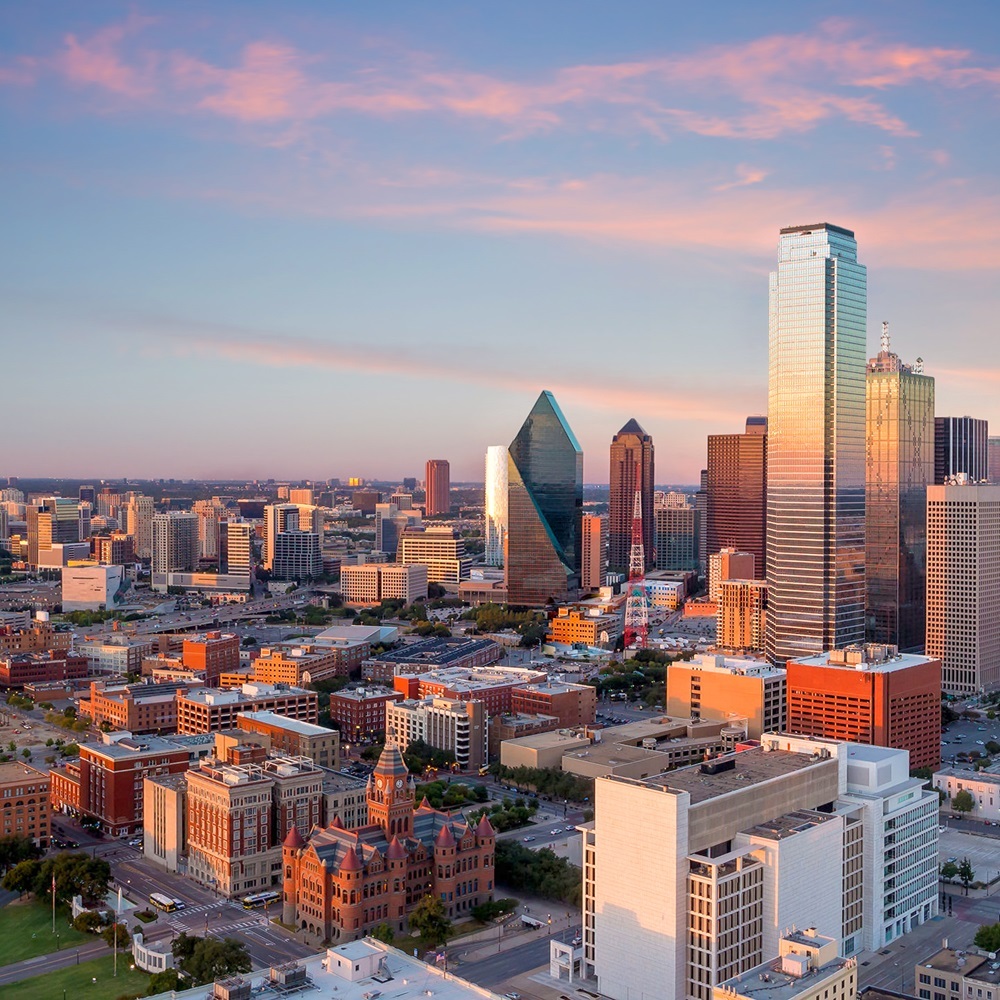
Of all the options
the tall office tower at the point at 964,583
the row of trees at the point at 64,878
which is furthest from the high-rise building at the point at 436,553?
the row of trees at the point at 64,878

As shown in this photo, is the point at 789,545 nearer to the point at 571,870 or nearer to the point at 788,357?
the point at 788,357

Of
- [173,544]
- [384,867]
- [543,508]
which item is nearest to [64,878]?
[384,867]

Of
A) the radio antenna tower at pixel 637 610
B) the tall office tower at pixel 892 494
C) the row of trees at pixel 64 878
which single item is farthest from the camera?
the radio antenna tower at pixel 637 610

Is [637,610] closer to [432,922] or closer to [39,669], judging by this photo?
[39,669]

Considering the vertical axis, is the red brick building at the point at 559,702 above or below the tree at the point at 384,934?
above

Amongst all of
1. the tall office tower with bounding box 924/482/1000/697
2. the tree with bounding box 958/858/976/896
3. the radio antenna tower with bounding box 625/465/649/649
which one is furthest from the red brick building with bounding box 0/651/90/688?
the tree with bounding box 958/858/976/896

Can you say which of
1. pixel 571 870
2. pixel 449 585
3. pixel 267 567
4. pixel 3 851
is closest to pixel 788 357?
pixel 571 870

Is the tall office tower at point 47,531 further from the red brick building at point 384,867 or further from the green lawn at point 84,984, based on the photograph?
the green lawn at point 84,984
